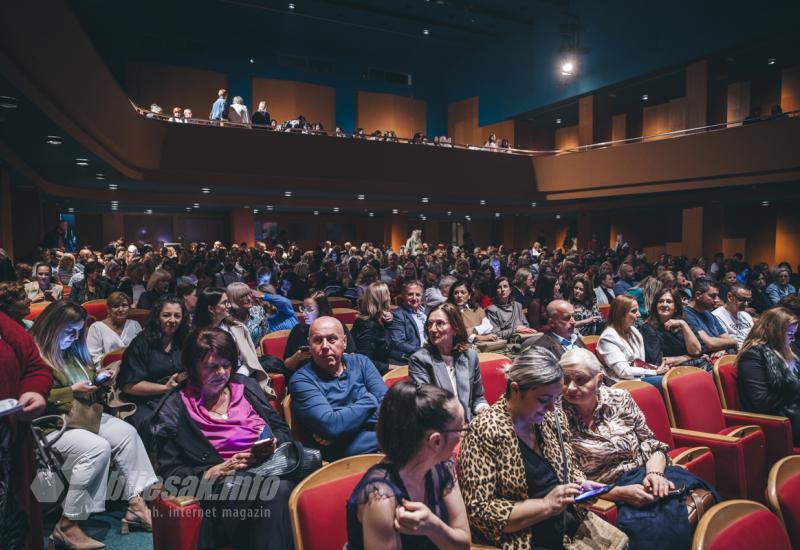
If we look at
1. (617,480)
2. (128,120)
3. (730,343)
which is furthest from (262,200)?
(617,480)

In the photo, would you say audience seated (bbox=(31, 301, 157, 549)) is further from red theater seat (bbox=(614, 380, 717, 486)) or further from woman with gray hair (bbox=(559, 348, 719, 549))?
red theater seat (bbox=(614, 380, 717, 486))

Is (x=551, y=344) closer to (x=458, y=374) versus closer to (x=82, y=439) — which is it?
(x=458, y=374)

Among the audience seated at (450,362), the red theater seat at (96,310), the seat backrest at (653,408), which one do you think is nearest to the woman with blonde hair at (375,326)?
the audience seated at (450,362)

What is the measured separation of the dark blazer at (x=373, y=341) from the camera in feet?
15.0

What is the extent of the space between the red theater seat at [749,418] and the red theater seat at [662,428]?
1.90ft

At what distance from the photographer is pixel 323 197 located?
18094 millimetres

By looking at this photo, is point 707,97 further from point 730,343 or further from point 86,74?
point 86,74

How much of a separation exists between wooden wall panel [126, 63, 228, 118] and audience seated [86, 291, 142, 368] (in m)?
16.4

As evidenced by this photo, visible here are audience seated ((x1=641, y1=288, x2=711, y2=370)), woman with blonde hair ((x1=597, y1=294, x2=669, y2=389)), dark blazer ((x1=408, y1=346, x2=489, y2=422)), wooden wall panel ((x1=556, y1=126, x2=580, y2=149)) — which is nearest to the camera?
dark blazer ((x1=408, y1=346, x2=489, y2=422))

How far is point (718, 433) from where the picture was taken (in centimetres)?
337

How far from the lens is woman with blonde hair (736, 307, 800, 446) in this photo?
11.5 ft

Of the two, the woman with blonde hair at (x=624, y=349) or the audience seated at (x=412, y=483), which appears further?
the woman with blonde hair at (x=624, y=349)

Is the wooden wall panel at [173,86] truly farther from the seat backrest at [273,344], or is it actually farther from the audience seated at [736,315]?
the audience seated at [736,315]

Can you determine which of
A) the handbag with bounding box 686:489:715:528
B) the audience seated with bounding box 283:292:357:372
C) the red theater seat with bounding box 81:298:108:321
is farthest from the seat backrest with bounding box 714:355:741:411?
the red theater seat with bounding box 81:298:108:321
